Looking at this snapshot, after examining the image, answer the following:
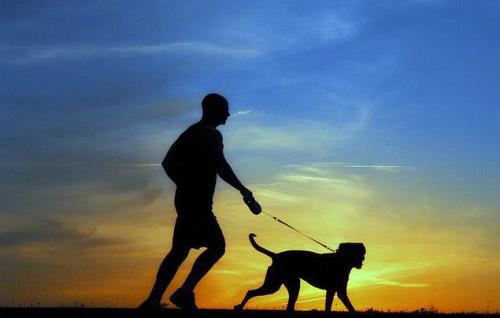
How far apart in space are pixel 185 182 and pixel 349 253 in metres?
4.63

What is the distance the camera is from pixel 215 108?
8438mm

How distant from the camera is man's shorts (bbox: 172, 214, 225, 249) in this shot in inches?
332

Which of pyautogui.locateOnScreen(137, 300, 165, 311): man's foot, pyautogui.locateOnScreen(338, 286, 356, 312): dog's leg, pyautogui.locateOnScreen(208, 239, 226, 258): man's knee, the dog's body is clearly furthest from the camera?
the dog's body

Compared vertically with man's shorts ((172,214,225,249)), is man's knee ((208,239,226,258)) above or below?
below

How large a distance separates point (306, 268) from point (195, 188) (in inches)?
170

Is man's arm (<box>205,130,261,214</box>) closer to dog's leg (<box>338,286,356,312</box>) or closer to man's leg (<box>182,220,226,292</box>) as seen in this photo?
man's leg (<box>182,220,226,292</box>)

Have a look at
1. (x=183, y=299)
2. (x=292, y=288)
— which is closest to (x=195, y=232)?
(x=183, y=299)

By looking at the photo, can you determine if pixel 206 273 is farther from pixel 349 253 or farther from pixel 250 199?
pixel 349 253

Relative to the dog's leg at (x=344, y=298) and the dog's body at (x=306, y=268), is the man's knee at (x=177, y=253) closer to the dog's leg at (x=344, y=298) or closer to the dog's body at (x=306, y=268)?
the dog's body at (x=306, y=268)

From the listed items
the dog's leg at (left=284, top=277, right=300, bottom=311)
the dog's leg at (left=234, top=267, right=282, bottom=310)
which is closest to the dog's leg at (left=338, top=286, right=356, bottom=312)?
the dog's leg at (left=284, top=277, right=300, bottom=311)

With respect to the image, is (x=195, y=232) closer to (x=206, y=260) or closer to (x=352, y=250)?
(x=206, y=260)

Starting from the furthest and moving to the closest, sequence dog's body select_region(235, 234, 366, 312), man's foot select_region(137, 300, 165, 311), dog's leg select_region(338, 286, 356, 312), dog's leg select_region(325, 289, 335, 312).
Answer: dog's body select_region(235, 234, 366, 312) < dog's leg select_region(325, 289, 335, 312) < dog's leg select_region(338, 286, 356, 312) < man's foot select_region(137, 300, 165, 311)

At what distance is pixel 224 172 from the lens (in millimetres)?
8336

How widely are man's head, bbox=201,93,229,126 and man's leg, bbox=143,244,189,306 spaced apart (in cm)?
154
